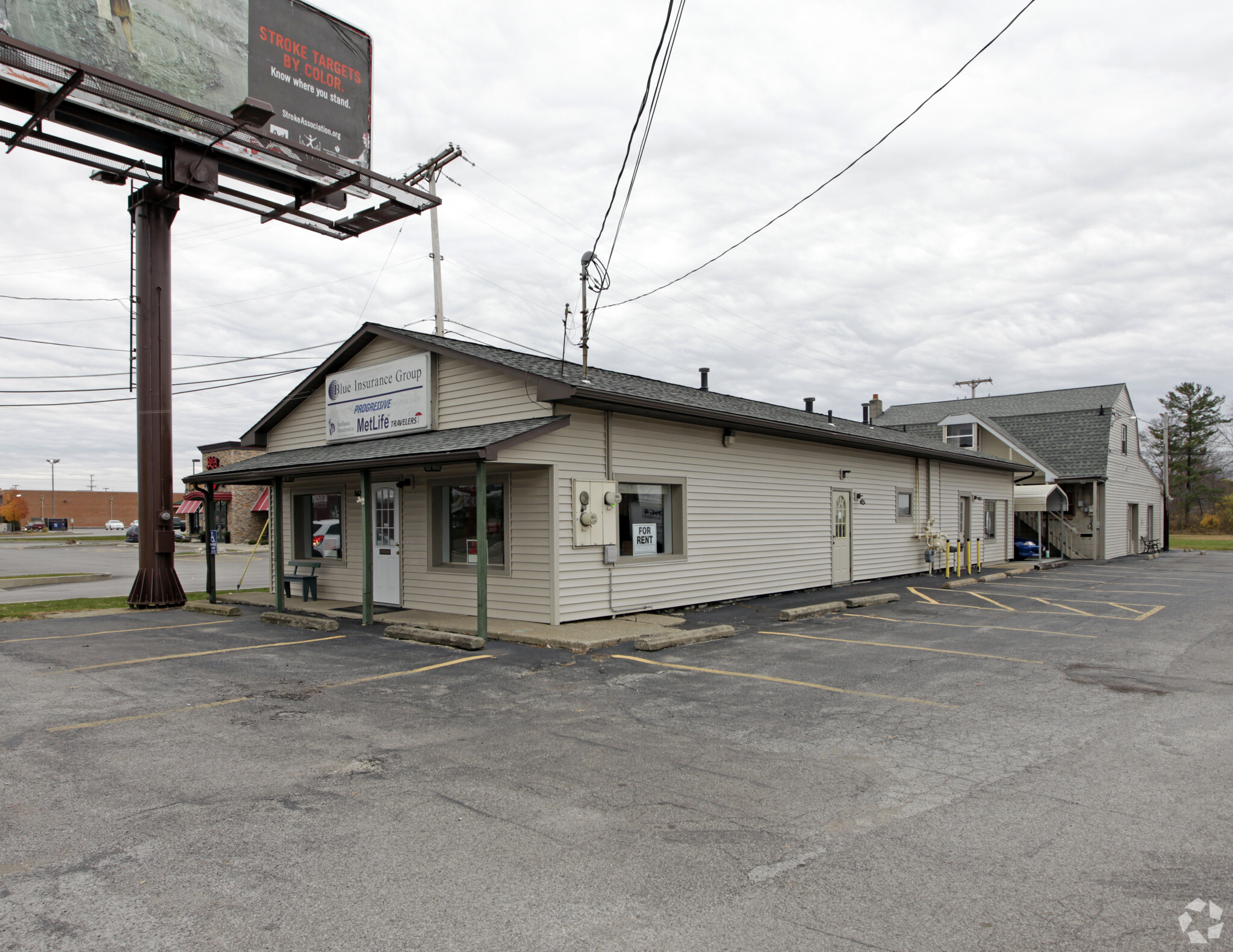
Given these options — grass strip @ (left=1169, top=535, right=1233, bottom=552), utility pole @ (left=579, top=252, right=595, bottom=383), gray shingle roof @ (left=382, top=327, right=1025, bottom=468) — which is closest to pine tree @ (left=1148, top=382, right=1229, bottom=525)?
grass strip @ (left=1169, top=535, right=1233, bottom=552)

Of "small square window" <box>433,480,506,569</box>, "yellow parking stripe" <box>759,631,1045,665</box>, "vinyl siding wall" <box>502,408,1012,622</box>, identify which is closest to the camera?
"yellow parking stripe" <box>759,631,1045,665</box>

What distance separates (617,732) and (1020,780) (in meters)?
2.89

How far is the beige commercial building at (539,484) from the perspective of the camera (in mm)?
11336

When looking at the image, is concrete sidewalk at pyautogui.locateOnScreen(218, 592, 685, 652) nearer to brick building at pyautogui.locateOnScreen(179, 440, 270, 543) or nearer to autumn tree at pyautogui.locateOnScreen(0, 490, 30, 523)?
brick building at pyautogui.locateOnScreen(179, 440, 270, 543)

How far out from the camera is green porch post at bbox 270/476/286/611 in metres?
13.5

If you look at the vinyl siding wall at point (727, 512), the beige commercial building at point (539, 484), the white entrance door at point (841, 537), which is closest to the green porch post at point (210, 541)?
the beige commercial building at point (539, 484)

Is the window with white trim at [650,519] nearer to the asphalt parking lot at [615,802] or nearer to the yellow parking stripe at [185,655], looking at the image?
the asphalt parking lot at [615,802]

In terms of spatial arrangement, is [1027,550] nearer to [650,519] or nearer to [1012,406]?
[1012,406]

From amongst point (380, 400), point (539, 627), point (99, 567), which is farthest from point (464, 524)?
point (99, 567)

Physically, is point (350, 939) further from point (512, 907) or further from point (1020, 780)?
point (1020, 780)

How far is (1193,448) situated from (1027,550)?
46.4 metres

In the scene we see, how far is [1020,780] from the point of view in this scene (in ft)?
16.4

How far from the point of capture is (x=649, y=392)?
13711mm

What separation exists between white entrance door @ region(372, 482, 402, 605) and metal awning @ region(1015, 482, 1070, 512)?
24379 millimetres
